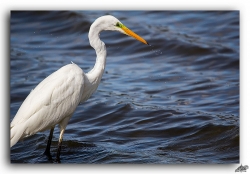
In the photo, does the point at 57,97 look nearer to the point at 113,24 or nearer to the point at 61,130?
the point at 61,130

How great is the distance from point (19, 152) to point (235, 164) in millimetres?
1600

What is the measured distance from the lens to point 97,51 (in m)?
4.51

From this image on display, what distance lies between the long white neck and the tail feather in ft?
1.96

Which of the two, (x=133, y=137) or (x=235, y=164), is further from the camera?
(x=133, y=137)

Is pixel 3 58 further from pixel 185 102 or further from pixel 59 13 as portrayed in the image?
pixel 185 102

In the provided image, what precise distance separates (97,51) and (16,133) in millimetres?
793

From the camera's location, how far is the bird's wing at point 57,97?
4.43 metres

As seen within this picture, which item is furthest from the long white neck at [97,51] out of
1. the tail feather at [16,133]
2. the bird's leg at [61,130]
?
the tail feather at [16,133]

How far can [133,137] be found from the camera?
5031 mm

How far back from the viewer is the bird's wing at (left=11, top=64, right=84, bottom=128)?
14.5 feet

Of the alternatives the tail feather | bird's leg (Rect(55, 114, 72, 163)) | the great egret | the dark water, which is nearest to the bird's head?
the great egret

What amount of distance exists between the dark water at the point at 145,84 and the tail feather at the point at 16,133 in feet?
1.11

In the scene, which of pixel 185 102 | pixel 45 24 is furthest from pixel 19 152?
pixel 185 102

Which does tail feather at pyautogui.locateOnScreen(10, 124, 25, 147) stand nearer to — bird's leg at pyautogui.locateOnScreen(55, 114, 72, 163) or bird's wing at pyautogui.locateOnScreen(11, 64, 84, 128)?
bird's wing at pyautogui.locateOnScreen(11, 64, 84, 128)
